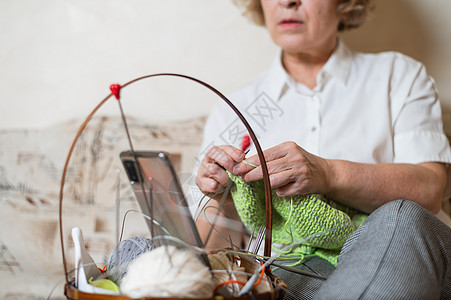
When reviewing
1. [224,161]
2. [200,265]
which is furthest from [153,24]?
[200,265]

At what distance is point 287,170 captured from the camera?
0.75m

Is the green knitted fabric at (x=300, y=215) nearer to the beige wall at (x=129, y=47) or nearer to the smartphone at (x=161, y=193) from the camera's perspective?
the smartphone at (x=161, y=193)

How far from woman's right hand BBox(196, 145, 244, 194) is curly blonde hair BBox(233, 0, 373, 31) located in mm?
682

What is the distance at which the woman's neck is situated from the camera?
121 centimetres

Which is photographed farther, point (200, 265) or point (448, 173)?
point (448, 173)

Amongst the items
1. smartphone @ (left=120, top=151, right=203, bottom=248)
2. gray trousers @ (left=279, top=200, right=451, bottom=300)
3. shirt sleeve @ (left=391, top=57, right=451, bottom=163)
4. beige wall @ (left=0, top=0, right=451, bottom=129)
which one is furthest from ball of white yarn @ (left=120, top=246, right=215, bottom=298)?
beige wall @ (left=0, top=0, right=451, bottom=129)

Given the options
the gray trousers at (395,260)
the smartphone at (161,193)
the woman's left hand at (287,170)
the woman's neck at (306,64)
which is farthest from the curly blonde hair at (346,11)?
the smartphone at (161,193)

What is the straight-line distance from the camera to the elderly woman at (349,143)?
628 mm

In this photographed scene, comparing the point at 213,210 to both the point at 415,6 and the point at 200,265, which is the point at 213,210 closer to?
the point at 200,265

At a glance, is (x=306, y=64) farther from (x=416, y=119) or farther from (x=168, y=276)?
(x=168, y=276)

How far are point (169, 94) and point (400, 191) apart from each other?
910 mm

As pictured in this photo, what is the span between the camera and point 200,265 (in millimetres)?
553

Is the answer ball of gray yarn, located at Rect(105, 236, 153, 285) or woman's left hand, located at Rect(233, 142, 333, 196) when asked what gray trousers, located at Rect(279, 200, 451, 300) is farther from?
ball of gray yarn, located at Rect(105, 236, 153, 285)

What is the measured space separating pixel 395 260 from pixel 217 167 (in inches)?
12.1
